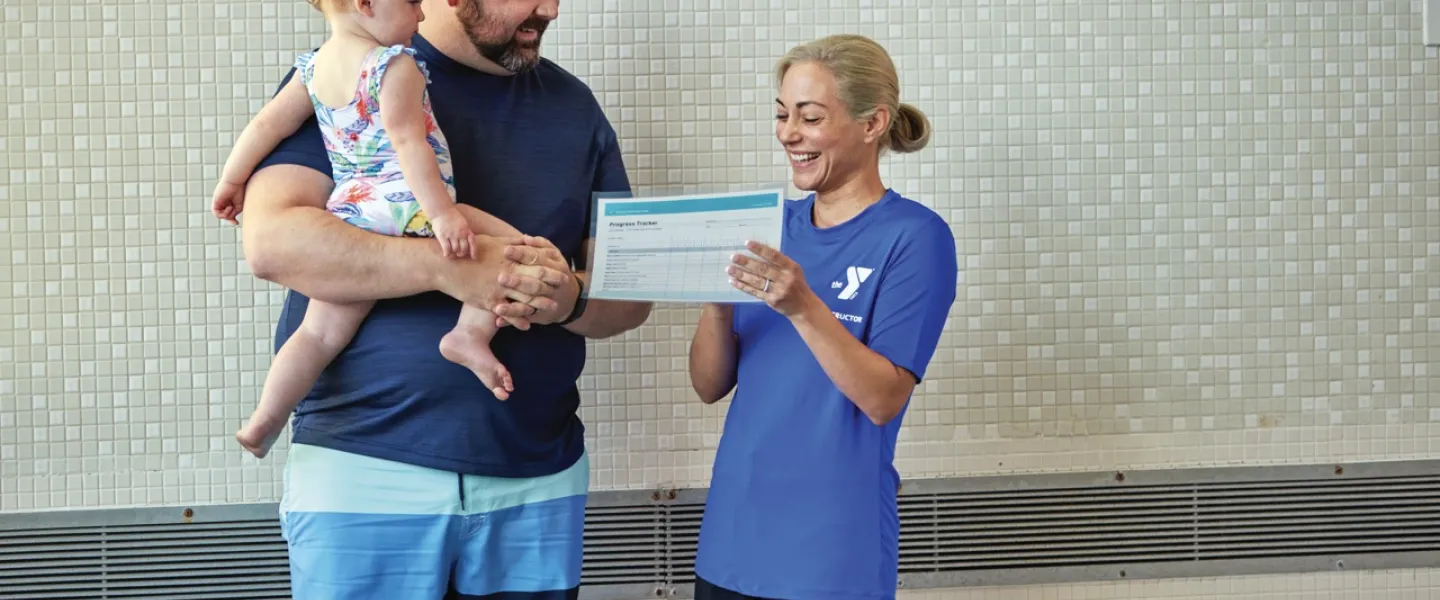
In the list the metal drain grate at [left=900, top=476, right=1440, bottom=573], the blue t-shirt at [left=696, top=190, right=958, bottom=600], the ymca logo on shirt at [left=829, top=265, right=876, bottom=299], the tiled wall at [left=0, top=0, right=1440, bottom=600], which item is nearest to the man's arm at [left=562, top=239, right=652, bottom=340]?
the blue t-shirt at [left=696, top=190, right=958, bottom=600]

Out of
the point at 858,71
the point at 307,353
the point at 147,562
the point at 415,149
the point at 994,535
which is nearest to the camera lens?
the point at 415,149

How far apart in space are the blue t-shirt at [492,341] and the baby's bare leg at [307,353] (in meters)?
0.03

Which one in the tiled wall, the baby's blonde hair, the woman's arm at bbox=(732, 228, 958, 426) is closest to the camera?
the woman's arm at bbox=(732, 228, 958, 426)

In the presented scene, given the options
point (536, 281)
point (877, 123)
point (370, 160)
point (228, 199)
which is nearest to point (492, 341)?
point (536, 281)

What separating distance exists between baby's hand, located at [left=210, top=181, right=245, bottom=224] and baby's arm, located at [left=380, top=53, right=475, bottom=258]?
278 millimetres

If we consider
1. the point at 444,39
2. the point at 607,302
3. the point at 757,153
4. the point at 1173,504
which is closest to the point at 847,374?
the point at 607,302

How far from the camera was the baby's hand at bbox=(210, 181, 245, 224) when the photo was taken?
A: 167cm

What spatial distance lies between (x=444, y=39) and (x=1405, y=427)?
7.40 ft

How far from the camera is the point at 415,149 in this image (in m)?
1.56

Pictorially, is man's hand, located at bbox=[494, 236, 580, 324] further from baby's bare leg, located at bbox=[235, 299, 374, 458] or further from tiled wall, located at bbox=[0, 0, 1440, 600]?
tiled wall, located at bbox=[0, 0, 1440, 600]

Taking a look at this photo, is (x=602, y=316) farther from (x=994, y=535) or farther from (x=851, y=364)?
(x=994, y=535)

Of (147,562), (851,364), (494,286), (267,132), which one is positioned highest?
(267,132)

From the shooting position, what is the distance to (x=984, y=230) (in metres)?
2.50

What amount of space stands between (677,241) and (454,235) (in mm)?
303
